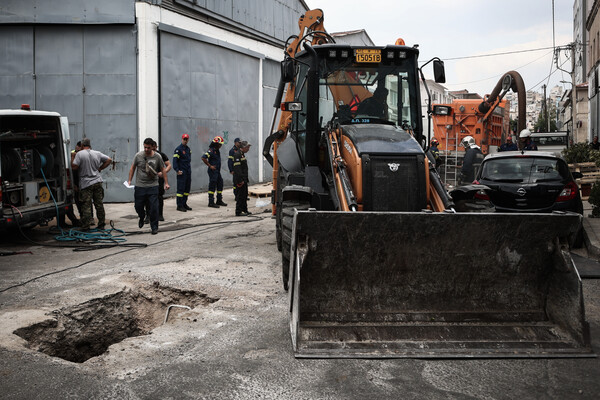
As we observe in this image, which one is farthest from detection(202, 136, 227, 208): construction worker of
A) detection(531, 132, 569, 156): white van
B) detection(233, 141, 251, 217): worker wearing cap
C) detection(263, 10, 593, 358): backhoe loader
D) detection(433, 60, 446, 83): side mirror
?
detection(531, 132, 569, 156): white van

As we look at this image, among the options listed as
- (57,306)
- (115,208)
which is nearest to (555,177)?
(57,306)

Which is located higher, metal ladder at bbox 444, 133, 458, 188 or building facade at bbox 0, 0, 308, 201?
building facade at bbox 0, 0, 308, 201

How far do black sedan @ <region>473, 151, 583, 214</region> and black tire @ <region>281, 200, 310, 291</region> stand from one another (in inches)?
143

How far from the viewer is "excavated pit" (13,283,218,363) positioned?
555cm

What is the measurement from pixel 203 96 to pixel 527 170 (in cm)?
1140

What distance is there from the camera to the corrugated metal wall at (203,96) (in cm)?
1688

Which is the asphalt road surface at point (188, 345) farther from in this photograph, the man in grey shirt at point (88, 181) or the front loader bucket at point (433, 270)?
the man in grey shirt at point (88, 181)

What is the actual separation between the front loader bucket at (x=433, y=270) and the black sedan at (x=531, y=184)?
160 inches

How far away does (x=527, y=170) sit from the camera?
9727 mm

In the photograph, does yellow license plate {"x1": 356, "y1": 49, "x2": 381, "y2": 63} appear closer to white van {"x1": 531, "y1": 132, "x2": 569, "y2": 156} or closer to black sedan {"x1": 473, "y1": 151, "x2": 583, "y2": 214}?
black sedan {"x1": 473, "y1": 151, "x2": 583, "y2": 214}

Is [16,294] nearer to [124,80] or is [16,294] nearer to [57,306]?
[57,306]

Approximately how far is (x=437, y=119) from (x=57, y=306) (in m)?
19.2

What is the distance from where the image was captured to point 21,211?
10.2 m

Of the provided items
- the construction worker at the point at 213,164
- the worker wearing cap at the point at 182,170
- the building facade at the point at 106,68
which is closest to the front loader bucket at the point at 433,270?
the worker wearing cap at the point at 182,170
